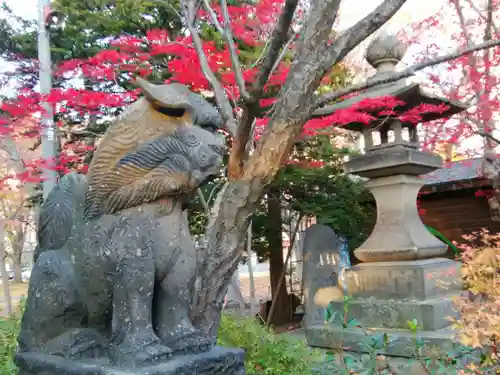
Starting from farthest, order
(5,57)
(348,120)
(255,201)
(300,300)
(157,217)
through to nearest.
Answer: (300,300), (5,57), (348,120), (255,201), (157,217)

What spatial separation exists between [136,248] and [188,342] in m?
0.46

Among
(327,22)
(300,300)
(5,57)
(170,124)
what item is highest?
(5,57)

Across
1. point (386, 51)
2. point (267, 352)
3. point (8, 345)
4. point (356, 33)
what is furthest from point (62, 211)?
point (386, 51)

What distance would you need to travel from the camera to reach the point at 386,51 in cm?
639

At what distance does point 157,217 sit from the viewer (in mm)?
1916

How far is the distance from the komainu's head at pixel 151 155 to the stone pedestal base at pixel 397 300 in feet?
13.1

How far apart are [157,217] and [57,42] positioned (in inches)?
264

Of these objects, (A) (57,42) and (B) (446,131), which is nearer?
(A) (57,42)

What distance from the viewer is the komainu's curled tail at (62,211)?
2160mm

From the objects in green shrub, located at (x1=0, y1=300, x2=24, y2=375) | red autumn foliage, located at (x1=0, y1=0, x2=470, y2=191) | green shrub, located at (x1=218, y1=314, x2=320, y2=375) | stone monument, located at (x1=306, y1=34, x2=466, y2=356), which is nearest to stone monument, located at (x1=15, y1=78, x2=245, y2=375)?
green shrub, located at (x1=0, y1=300, x2=24, y2=375)

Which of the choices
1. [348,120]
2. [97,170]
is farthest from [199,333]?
[348,120]

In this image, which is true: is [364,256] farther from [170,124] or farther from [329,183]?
[170,124]

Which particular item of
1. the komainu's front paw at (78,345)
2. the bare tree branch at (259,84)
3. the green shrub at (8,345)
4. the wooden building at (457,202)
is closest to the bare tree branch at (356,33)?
the bare tree branch at (259,84)

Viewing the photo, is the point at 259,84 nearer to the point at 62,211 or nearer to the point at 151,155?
the point at 151,155
